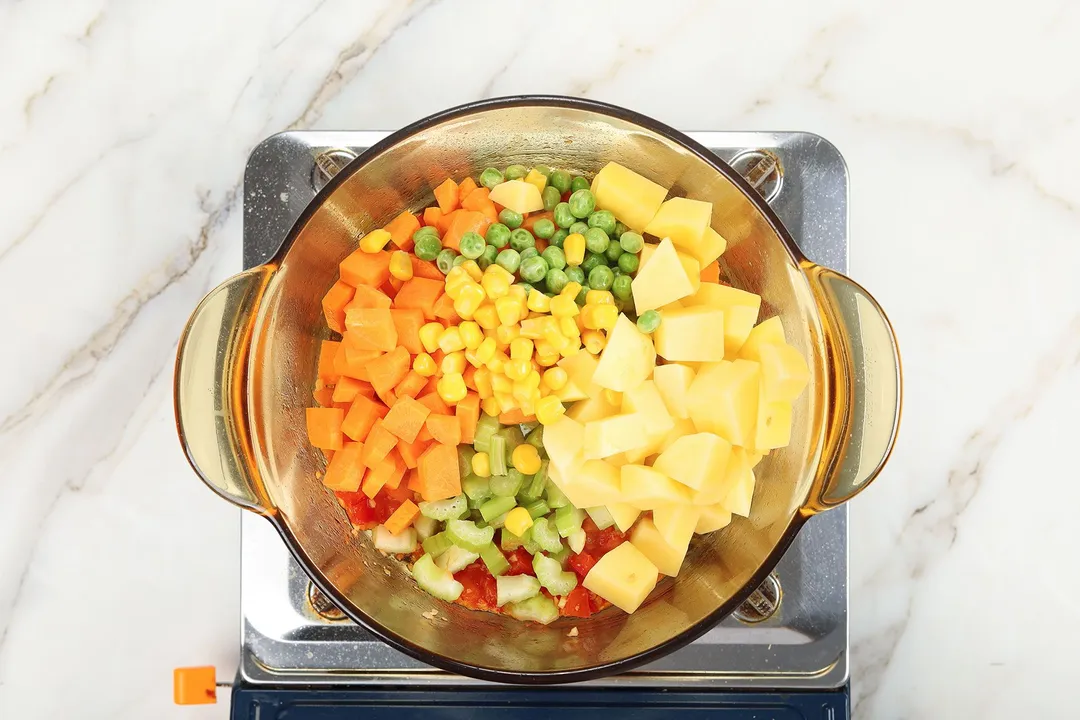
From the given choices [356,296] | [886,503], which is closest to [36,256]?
[356,296]

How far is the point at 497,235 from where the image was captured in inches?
59.7

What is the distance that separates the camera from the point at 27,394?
198 centimetres

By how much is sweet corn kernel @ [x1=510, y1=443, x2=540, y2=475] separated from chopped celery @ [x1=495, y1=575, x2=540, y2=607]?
0.23 meters

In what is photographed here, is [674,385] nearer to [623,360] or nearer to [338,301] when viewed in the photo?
[623,360]

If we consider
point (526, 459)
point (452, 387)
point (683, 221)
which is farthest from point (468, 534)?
point (683, 221)

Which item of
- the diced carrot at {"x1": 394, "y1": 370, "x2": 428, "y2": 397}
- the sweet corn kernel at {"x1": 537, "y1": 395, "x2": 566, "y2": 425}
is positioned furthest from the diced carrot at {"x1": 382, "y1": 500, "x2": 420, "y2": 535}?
the sweet corn kernel at {"x1": 537, "y1": 395, "x2": 566, "y2": 425}

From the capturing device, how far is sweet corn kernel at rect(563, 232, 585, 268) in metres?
1.50

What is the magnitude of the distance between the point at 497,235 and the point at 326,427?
1.63 ft

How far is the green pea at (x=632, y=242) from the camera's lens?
152 cm

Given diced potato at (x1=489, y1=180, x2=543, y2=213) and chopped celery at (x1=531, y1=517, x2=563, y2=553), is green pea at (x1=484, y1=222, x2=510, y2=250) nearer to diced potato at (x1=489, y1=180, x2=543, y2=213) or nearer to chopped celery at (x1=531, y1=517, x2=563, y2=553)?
diced potato at (x1=489, y1=180, x2=543, y2=213)

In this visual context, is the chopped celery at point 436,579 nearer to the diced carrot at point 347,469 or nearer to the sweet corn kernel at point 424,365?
the diced carrot at point 347,469

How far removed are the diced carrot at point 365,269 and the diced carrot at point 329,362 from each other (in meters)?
A: 0.13

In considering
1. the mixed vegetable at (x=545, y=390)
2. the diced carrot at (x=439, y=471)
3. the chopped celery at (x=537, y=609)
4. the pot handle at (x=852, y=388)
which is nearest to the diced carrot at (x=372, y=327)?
the mixed vegetable at (x=545, y=390)

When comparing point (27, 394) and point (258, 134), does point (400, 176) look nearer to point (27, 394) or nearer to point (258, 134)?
point (258, 134)
